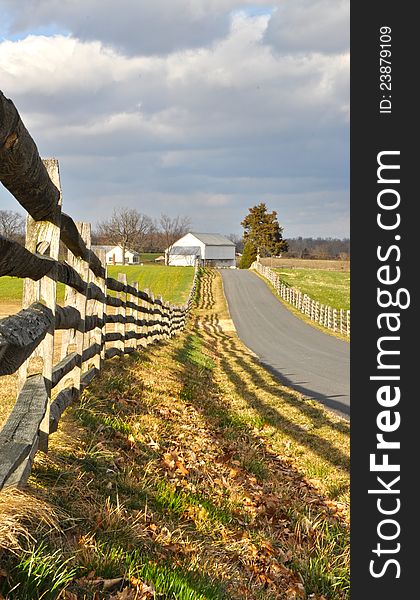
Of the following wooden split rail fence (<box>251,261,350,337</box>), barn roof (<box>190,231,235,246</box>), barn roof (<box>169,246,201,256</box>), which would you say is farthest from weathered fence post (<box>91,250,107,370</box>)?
barn roof (<box>190,231,235,246</box>)

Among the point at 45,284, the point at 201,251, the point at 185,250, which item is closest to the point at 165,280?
the point at 201,251

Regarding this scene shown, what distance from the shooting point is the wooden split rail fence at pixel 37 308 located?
2.90 metres

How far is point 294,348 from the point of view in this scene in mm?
25391

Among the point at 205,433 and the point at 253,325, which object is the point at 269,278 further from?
the point at 205,433

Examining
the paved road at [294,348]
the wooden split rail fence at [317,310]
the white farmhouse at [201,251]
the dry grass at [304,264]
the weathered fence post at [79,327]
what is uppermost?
the white farmhouse at [201,251]

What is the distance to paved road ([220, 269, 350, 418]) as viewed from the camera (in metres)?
14.4

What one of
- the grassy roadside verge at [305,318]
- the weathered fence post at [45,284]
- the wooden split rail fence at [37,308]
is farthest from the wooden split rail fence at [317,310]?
the weathered fence post at [45,284]

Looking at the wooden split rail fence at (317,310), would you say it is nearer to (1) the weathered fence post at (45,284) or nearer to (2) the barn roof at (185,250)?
(1) the weathered fence post at (45,284)

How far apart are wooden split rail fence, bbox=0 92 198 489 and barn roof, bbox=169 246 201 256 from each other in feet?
363

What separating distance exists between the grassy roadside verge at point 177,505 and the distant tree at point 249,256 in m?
93.3

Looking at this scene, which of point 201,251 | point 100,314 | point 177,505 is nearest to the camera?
point 177,505

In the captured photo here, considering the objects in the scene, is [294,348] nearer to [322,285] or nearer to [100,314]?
[100,314]

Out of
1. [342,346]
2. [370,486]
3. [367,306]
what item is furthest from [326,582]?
[342,346]

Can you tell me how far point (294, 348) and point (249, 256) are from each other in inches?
3041
